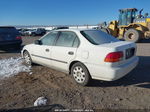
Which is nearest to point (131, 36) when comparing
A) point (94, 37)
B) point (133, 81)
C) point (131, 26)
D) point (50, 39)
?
point (131, 26)

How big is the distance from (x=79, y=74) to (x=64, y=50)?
0.85 meters

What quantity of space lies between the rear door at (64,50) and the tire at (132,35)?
1008cm

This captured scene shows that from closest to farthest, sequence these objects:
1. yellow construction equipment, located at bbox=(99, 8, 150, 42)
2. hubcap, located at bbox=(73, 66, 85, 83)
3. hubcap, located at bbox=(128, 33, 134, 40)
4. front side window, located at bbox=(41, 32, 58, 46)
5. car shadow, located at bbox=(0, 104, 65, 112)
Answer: car shadow, located at bbox=(0, 104, 65, 112) → hubcap, located at bbox=(73, 66, 85, 83) → front side window, located at bbox=(41, 32, 58, 46) → yellow construction equipment, located at bbox=(99, 8, 150, 42) → hubcap, located at bbox=(128, 33, 134, 40)

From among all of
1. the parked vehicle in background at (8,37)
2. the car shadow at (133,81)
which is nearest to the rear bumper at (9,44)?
the parked vehicle in background at (8,37)

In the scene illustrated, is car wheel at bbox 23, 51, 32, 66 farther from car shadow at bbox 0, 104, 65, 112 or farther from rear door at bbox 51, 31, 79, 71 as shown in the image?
car shadow at bbox 0, 104, 65, 112

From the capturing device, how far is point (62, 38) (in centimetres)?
417

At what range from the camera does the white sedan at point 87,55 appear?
315 centimetres

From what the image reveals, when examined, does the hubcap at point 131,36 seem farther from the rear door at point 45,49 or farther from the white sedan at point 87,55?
the rear door at point 45,49

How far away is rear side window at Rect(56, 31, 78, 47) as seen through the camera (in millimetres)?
3793

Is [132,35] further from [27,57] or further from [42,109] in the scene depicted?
[42,109]

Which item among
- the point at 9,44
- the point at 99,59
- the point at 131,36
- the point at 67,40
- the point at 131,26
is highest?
the point at 131,26

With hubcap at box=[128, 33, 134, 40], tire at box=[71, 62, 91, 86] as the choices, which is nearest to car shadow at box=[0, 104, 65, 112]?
tire at box=[71, 62, 91, 86]

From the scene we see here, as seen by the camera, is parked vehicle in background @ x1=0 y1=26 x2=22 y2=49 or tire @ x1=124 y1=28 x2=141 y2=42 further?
tire @ x1=124 y1=28 x2=141 y2=42

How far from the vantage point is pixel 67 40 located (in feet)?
13.1
